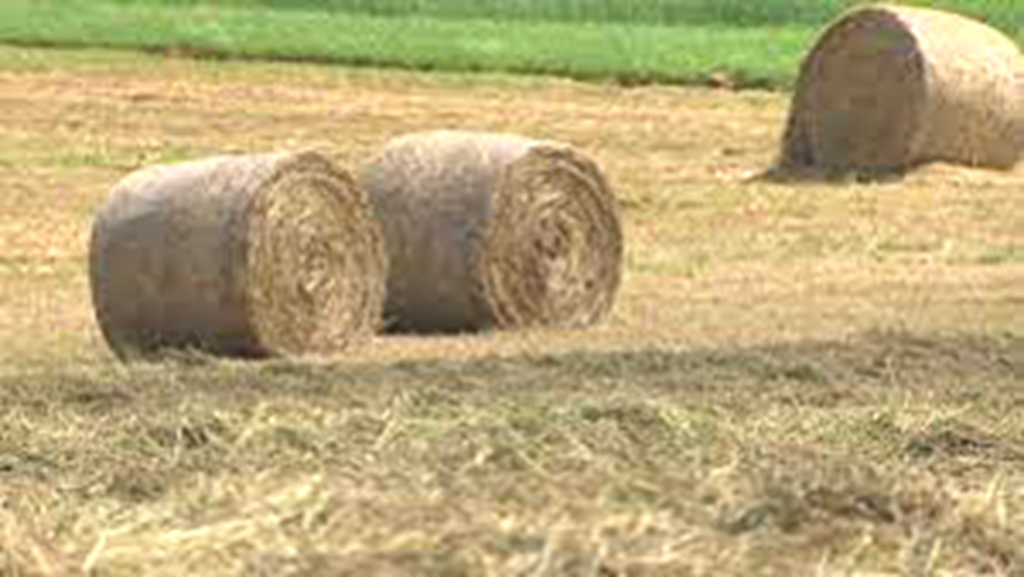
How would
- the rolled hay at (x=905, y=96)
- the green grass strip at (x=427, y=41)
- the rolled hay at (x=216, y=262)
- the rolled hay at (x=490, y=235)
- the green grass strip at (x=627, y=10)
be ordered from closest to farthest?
the rolled hay at (x=216, y=262)
the rolled hay at (x=490, y=235)
the rolled hay at (x=905, y=96)
the green grass strip at (x=427, y=41)
the green grass strip at (x=627, y=10)

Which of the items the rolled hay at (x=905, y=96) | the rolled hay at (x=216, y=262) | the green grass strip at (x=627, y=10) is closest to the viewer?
the rolled hay at (x=216, y=262)

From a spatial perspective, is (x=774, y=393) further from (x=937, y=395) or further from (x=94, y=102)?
(x=94, y=102)

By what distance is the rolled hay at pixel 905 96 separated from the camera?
83.8ft

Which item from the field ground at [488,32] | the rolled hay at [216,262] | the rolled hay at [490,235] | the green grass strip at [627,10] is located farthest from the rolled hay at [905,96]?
the green grass strip at [627,10]

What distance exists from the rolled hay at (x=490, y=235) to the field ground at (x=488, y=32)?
17.2 m

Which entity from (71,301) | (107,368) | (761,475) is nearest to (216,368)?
(107,368)

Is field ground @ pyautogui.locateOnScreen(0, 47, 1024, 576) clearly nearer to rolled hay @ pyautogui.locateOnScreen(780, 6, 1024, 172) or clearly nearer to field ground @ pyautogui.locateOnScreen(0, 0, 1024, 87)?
rolled hay @ pyautogui.locateOnScreen(780, 6, 1024, 172)

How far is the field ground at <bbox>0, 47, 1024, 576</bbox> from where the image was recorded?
7801mm

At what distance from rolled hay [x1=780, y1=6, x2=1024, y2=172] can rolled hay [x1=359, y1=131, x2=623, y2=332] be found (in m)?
9.63

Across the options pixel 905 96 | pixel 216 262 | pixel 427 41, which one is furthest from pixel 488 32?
pixel 216 262

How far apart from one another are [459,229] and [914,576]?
7893 mm

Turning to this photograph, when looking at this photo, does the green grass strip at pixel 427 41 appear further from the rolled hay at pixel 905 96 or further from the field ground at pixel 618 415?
the field ground at pixel 618 415

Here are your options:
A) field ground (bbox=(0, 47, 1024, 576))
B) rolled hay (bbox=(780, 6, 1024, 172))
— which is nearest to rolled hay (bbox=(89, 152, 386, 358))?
field ground (bbox=(0, 47, 1024, 576))

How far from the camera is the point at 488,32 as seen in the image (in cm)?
3684
